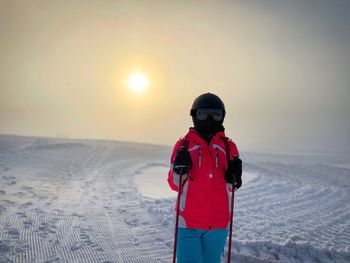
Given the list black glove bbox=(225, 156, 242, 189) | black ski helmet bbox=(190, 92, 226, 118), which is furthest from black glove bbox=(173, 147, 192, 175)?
black ski helmet bbox=(190, 92, 226, 118)

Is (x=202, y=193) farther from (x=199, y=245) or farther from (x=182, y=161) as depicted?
(x=199, y=245)

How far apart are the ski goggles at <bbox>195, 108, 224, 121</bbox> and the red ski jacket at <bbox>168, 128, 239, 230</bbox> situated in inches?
9.9

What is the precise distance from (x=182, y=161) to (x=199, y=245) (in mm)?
806

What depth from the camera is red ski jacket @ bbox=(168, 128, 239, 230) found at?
3.02 m

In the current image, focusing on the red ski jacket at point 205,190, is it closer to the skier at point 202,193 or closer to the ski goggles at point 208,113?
the skier at point 202,193

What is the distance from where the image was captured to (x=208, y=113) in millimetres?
3250

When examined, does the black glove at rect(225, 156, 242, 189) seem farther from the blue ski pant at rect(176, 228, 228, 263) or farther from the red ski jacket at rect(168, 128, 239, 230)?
the blue ski pant at rect(176, 228, 228, 263)

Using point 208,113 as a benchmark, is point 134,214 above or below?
below

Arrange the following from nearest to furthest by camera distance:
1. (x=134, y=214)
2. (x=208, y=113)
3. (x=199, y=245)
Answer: (x=199, y=245), (x=208, y=113), (x=134, y=214)

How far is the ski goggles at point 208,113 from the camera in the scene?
3252 mm

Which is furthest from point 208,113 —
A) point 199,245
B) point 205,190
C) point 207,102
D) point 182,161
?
point 199,245

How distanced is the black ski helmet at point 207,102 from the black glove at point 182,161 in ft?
1.60

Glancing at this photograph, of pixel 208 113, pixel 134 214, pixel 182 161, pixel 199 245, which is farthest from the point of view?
pixel 134 214

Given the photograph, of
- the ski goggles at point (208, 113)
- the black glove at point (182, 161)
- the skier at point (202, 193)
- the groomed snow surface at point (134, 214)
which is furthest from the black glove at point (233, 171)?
the groomed snow surface at point (134, 214)
